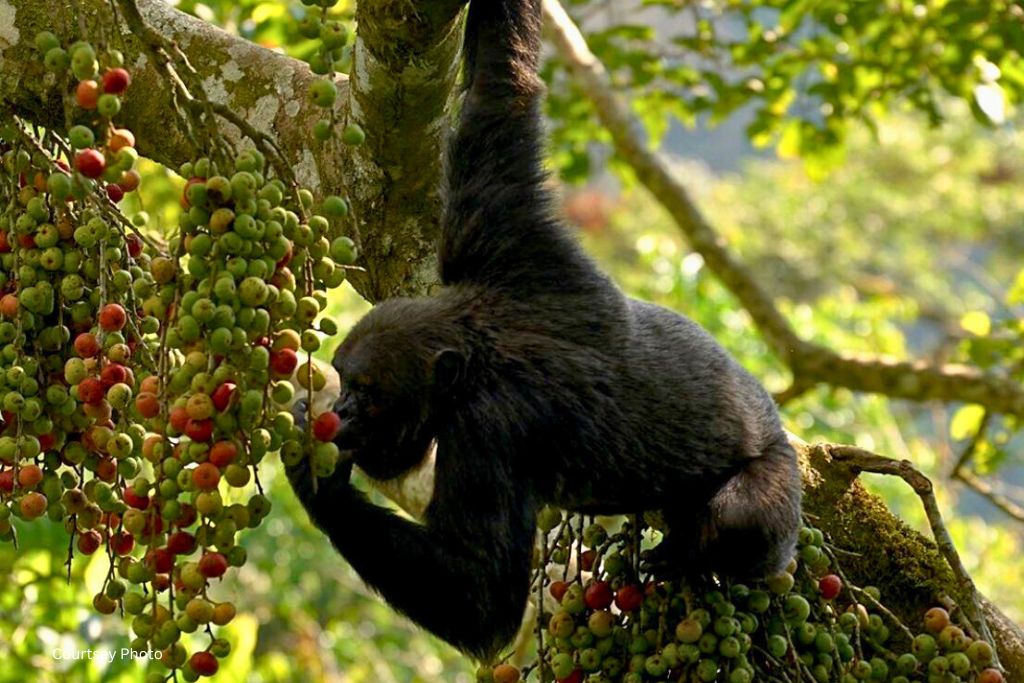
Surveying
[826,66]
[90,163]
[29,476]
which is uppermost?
[90,163]

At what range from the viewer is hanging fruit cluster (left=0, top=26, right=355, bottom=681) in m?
1.68

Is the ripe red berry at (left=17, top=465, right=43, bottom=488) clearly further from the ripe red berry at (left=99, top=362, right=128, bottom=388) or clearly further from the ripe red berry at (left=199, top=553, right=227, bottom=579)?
the ripe red berry at (left=199, top=553, right=227, bottom=579)

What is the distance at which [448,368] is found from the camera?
2623mm

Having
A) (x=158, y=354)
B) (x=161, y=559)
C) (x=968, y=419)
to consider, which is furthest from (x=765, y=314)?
(x=161, y=559)

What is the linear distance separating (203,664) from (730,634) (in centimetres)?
98

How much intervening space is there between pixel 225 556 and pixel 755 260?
16.7m

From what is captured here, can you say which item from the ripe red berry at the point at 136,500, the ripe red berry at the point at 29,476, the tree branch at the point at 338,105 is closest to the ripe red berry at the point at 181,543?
the ripe red berry at the point at 136,500

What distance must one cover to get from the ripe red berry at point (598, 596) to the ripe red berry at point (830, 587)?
44cm

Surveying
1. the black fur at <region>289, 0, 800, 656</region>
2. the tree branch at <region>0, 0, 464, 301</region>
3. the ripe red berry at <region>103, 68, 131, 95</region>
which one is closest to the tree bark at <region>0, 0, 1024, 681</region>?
the tree branch at <region>0, 0, 464, 301</region>

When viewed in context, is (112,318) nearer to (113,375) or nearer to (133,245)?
(113,375)

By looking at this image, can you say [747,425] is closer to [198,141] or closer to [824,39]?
[198,141]

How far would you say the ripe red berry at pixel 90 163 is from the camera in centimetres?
173

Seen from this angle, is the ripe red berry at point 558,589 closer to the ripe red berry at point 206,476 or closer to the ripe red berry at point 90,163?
the ripe red berry at point 206,476

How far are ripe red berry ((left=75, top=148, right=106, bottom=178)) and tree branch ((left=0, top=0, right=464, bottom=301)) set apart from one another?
87 centimetres
